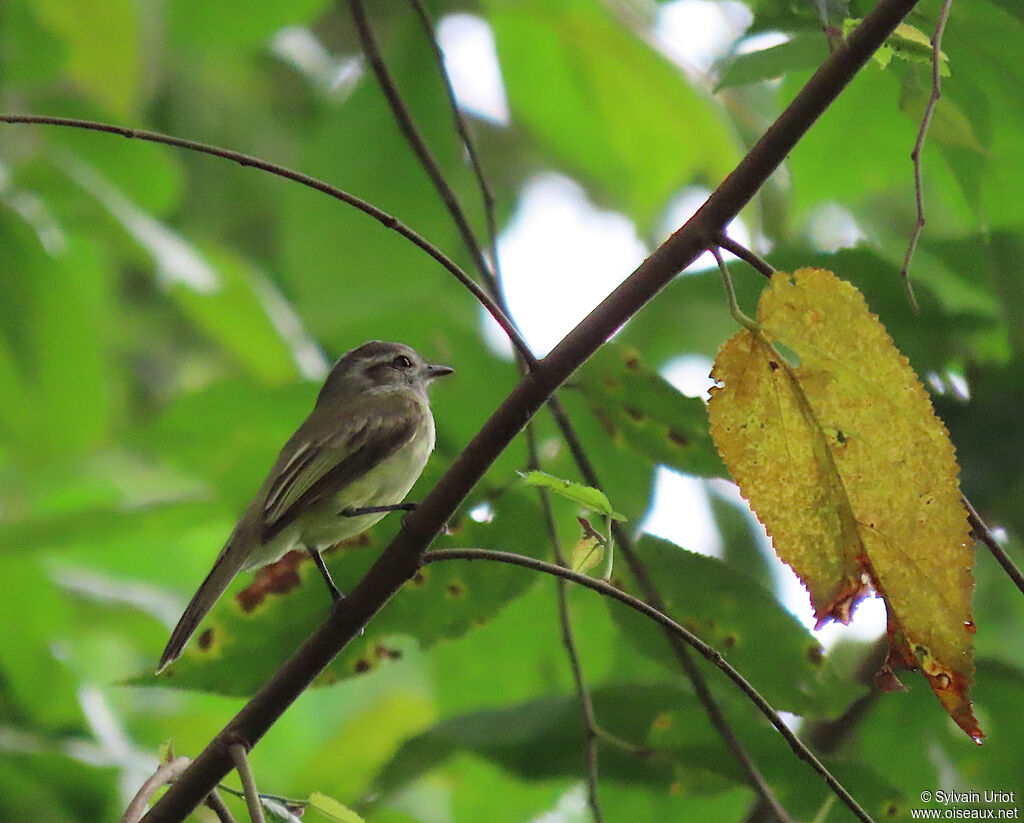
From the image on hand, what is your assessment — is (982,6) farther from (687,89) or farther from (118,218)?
(118,218)

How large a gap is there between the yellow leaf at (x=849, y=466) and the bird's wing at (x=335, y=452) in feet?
5.40

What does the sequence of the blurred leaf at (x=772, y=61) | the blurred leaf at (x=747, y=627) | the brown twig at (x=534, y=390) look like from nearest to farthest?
the brown twig at (x=534, y=390) → the blurred leaf at (x=772, y=61) → the blurred leaf at (x=747, y=627)

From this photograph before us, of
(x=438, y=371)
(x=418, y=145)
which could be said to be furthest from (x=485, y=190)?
(x=438, y=371)

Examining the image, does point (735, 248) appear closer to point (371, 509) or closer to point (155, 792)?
point (155, 792)

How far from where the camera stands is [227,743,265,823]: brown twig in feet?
5.11

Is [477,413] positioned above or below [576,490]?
above

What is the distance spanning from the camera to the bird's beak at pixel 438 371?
11.8ft

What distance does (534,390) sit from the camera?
157 cm

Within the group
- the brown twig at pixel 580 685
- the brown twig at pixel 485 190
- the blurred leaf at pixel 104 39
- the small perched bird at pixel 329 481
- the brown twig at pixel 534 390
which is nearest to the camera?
the brown twig at pixel 534 390

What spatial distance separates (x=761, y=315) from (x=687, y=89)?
2.56m

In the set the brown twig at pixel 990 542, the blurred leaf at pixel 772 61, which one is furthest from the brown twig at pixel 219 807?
the blurred leaf at pixel 772 61

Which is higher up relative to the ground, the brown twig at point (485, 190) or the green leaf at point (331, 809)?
the brown twig at point (485, 190)

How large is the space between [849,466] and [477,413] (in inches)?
67.9

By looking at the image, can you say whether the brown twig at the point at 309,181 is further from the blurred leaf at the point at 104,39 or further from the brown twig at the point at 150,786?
the blurred leaf at the point at 104,39
